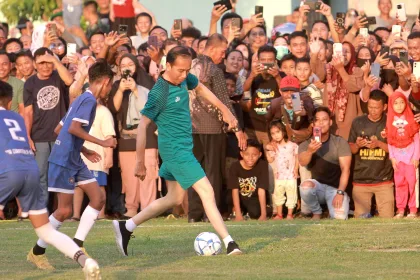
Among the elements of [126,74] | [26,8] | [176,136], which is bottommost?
[176,136]

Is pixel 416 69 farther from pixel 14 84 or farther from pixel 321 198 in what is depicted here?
pixel 14 84

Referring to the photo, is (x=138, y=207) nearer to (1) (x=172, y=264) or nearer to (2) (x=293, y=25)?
(2) (x=293, y=25)

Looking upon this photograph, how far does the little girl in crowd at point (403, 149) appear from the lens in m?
16.2

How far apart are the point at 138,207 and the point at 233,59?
2954mm

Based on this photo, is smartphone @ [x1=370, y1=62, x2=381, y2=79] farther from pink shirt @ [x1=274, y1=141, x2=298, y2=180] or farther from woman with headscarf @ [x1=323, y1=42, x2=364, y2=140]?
pink shirt @ [x1=274, y1=141, x2=298, y2=180]

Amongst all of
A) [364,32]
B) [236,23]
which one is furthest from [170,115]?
[236,23]

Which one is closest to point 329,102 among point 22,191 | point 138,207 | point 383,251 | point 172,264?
point 138,207

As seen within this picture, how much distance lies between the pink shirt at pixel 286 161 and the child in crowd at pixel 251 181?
215 mm

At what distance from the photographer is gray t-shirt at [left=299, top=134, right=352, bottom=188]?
1661cm

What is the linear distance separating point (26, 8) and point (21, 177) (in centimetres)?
3386

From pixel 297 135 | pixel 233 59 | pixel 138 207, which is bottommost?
pixel 138 207

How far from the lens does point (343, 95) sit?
16953mm

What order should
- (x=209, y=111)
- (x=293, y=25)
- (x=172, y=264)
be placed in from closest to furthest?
(x=172, y=264), (x=209, y=111), (x=293, y=25)

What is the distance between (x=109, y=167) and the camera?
17703mm
